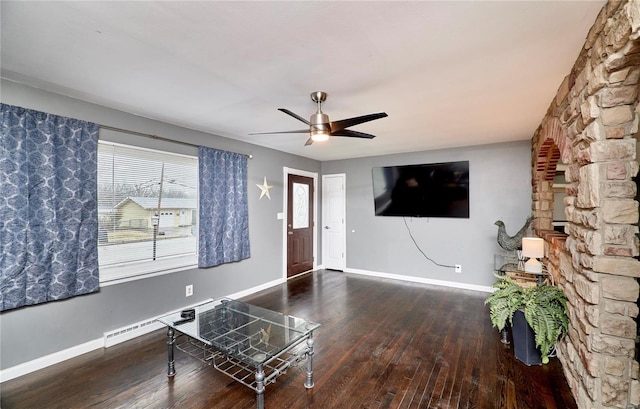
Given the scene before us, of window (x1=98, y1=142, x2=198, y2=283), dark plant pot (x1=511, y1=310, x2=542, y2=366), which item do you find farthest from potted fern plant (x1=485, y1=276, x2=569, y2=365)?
window (x1=98, y1=142, x2=198, y2=283)

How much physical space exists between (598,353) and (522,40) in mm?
1977

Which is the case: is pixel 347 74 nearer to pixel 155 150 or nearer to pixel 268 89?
pixel 268 89

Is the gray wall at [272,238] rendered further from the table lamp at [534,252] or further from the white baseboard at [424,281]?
the table lamp at [534,252]

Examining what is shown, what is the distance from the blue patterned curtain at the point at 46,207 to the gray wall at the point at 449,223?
437cm

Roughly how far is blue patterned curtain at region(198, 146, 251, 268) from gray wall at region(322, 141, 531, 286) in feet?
8.13

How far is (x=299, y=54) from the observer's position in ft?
6.24

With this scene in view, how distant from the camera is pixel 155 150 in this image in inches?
131

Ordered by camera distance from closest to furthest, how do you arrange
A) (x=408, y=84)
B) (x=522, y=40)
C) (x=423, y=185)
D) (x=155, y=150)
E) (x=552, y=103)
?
(x=522, y=40) < (x=408, y=84) < (x=552, y=103) < (x=155, y=150) < (x=423, y=185)

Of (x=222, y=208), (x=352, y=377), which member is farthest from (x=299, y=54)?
(x=222, y=208)

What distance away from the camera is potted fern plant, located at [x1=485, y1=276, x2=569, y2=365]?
2234 millimetres

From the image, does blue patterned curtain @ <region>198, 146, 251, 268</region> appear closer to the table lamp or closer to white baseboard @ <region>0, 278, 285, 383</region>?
white baseboard @ <region>0, 278, 285, 383</region>

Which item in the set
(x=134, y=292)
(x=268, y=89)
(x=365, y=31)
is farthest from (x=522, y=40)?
(x=134, y=292)

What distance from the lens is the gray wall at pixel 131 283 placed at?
2.39 meters

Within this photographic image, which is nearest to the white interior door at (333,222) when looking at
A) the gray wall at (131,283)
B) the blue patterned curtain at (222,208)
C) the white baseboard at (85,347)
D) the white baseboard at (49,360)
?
the gray wall at (131,283)
